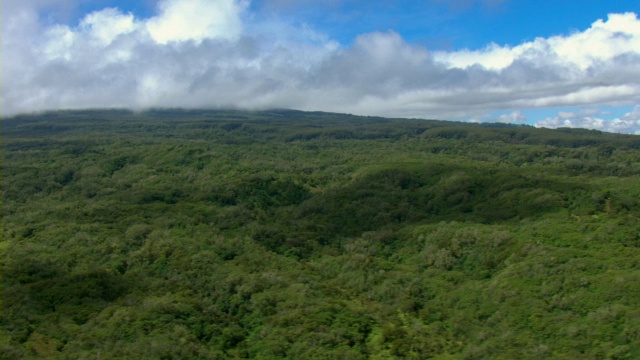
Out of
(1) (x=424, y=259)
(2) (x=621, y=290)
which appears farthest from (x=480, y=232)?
(2) (x=621, y=290)

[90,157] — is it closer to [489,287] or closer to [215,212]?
[215,212]

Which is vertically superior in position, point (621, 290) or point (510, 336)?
point (621, 290)

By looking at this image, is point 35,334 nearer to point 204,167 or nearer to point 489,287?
point 489,287

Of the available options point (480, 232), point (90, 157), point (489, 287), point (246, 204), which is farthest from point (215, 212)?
point (90, 157)

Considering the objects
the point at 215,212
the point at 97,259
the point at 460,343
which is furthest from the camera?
the point at 215,212

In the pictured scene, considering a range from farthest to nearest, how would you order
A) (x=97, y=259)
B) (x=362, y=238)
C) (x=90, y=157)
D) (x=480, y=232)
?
(x=90, y=157), (x=362, y=238), (x=480, y=232), (x=97, y=259)

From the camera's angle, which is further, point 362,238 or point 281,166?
point 281,166
